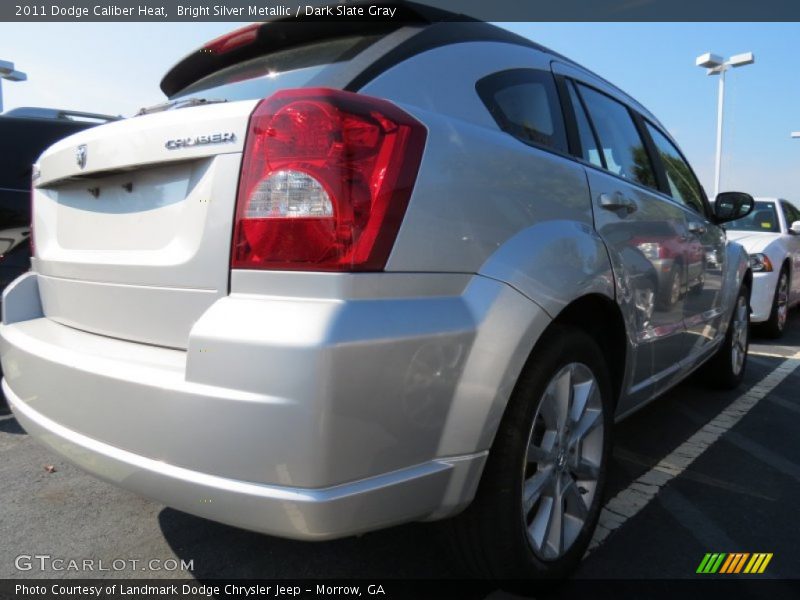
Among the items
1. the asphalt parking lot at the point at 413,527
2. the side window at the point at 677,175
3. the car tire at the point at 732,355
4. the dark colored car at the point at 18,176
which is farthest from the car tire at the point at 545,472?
the dark colored car at the point at 18,176

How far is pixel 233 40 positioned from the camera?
2105 mm

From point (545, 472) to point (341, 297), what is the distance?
1003 millimetres

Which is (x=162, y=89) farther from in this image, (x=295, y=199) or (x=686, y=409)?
(x=686, y=409)

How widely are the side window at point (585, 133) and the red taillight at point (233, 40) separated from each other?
3.93 feet

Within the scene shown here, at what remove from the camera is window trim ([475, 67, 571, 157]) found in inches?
A: 72.0

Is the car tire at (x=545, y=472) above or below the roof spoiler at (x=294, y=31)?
below

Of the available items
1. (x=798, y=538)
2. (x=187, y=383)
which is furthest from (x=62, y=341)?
(x=798, y=538)

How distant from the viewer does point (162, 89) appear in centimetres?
259

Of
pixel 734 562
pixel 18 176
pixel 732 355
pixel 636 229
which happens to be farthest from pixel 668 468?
pixel 18 176

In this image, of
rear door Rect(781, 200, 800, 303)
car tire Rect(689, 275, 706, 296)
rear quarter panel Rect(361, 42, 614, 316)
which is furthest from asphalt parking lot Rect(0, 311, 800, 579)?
rear door Rect(781, 200, 800, 303)

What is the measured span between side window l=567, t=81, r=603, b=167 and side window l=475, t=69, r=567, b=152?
138 millimetres

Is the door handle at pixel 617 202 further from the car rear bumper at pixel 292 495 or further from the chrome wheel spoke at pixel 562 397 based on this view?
the car rear bumper at pixel 292 495

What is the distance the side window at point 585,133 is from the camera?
7.69 feet

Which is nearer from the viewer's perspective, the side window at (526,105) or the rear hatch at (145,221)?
the rear hatch at (145,221)
